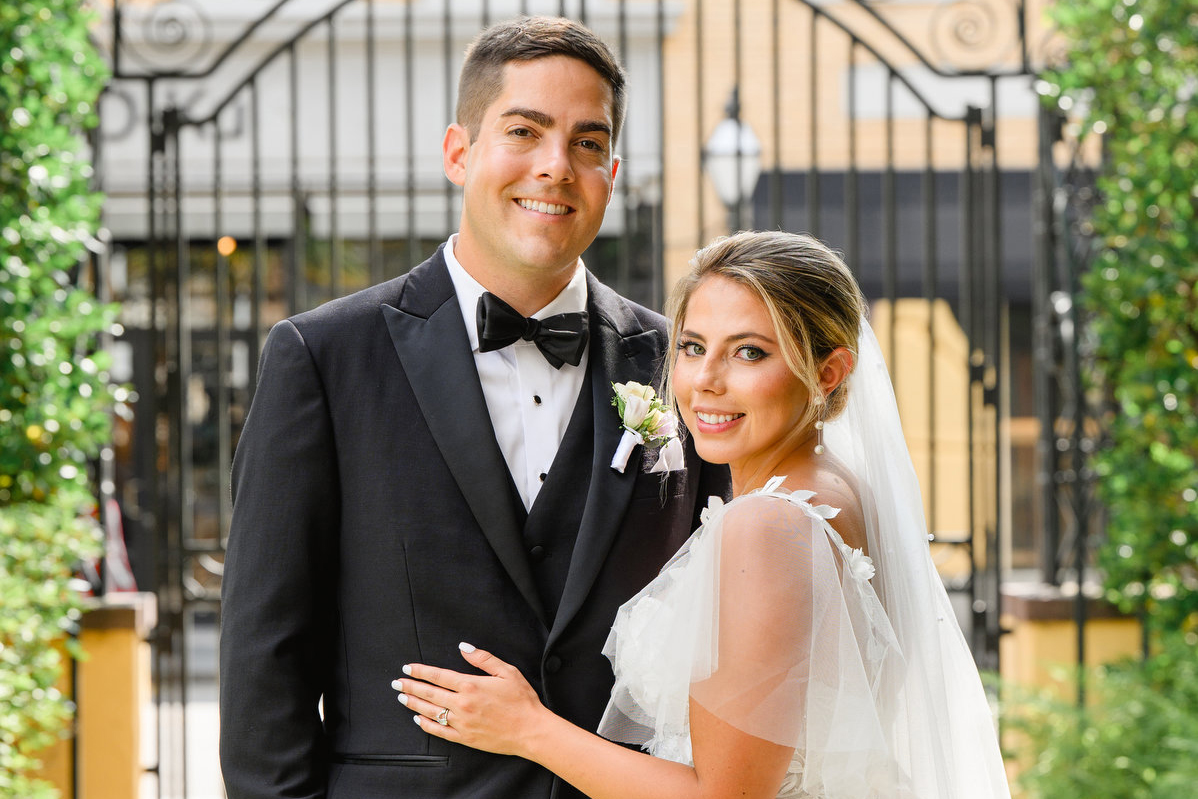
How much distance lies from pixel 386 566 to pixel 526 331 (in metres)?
0.47

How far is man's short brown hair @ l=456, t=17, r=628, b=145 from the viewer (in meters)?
2.13

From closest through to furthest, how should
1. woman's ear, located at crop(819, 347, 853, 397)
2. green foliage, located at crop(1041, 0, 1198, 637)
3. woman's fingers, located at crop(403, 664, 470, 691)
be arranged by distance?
woman's fingers, located at crop(403, 664, 470, 691) < woman's ear, located at crop(819, 347, 853, 397) < green foliage, located at crop(1041, 0, 1198, 637)

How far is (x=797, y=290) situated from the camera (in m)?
2.00

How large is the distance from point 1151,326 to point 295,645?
3945 mm

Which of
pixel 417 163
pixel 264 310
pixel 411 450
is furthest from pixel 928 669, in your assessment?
pixel 417 163

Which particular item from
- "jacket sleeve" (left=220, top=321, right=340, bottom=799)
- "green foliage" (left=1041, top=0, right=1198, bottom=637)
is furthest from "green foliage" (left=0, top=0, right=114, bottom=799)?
"green foliage" (left=1041, top=0, right=1198, bottom=637)

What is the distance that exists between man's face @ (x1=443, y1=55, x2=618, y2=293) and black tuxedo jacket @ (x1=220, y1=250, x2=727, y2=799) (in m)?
0.21

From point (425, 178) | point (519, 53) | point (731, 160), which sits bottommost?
point (519, 53)

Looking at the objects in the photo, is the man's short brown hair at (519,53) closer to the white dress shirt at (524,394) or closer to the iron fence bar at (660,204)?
the white dress shirt at (524,394)

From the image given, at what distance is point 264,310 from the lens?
389 inches

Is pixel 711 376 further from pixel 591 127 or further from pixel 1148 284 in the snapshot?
pixel 1148 284

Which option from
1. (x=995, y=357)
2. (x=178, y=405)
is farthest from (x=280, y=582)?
(x=995, y=357)

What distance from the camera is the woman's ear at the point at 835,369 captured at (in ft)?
6.77

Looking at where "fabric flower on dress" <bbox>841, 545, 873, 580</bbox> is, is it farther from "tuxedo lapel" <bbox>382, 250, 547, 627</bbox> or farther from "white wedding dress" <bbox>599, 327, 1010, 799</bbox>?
"tuxedo lapel" <bbox>382, 250, 547, 627</bbox>
